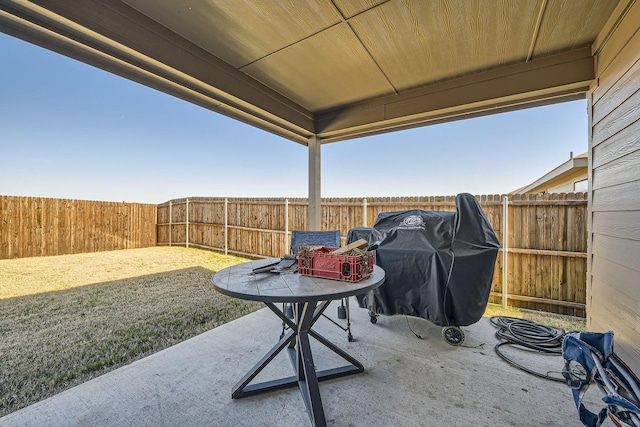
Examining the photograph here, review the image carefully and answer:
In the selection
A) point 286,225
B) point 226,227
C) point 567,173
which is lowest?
point 226,227

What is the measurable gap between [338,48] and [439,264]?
2073 mm

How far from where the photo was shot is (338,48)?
7.14ft

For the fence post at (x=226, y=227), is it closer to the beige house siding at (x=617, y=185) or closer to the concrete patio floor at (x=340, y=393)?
the concrete patio floor at (x=340, y=393)

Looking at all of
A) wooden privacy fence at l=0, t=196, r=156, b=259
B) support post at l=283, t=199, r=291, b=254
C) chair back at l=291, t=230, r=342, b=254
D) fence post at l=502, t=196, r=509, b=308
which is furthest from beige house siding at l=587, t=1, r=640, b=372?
wooden privacy fence at l=0, t=196, r=156, b=259

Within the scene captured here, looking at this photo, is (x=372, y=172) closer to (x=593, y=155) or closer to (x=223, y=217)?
(x=593, y=155)

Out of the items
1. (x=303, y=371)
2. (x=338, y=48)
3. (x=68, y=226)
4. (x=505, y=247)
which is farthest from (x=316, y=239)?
(x=68, y=226)

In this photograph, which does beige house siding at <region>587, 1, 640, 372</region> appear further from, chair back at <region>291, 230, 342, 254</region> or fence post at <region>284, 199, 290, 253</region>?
fence post at <region>284, 199, 290, 253</region>

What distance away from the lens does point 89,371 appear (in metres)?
1.88

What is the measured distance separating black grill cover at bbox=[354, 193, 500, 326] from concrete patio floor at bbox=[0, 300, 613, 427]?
13.3 inches

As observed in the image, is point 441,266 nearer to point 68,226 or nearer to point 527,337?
point 527,337

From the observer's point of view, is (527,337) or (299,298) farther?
(527,337)

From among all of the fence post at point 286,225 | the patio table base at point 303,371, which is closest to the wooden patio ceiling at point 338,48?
the patio table base at point 303,371

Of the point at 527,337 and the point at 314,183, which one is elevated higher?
the point at 314,183

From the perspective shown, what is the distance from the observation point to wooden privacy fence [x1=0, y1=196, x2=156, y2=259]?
602 cm
